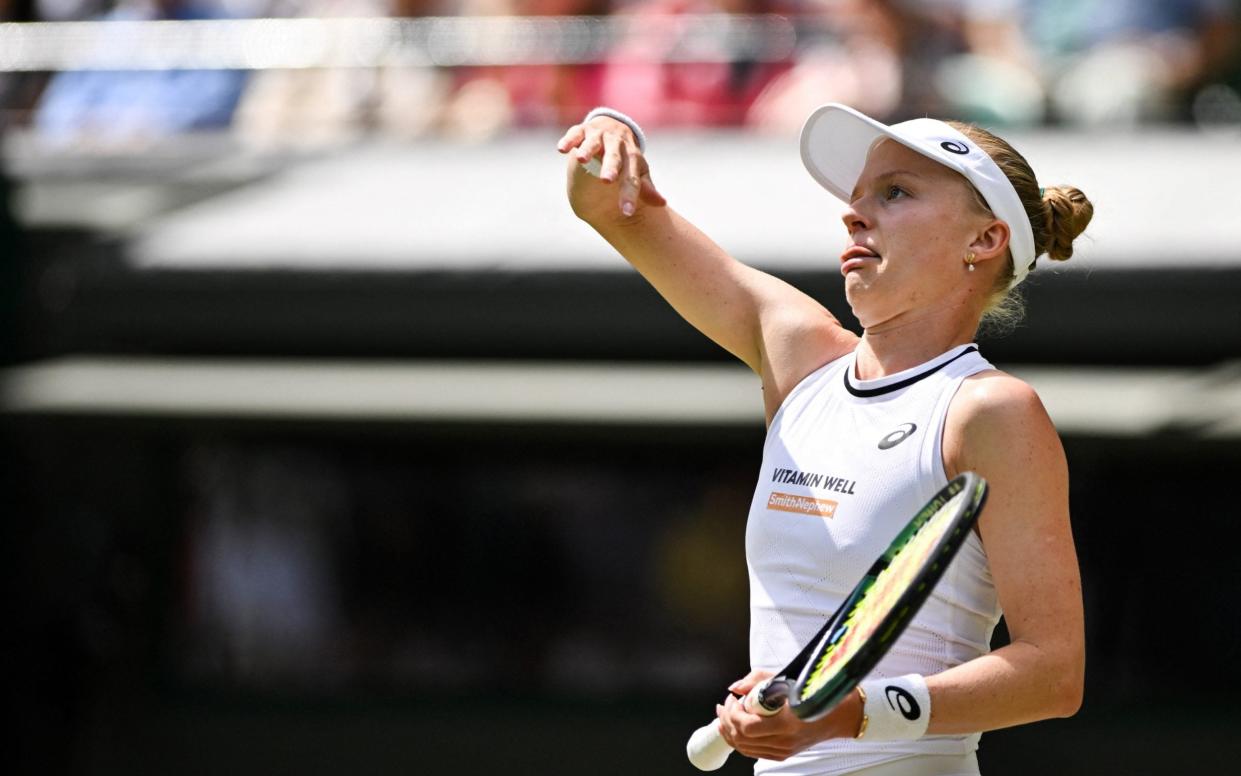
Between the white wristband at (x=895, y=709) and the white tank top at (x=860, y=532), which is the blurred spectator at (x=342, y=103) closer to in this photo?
the white tank top at (x=860, y=532)

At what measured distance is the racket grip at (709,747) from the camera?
86.7 inches

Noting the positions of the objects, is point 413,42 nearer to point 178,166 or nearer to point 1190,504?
point 178,166

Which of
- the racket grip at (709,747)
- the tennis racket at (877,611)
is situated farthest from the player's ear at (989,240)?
the racket grip at (709,747)

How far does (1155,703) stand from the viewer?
5.80 metres

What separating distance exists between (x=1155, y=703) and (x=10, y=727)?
449 cm

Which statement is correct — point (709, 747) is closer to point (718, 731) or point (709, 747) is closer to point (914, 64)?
point (718, 731)

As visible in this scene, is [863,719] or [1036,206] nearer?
[863,719]

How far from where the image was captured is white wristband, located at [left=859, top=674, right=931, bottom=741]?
6.75ft

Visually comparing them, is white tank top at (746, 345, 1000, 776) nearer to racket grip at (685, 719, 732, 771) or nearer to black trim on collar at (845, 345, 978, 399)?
black trim on collar at (845, 345, 978, 399)

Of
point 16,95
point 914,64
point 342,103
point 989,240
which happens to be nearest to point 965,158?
point 989,240

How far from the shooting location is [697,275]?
272cm

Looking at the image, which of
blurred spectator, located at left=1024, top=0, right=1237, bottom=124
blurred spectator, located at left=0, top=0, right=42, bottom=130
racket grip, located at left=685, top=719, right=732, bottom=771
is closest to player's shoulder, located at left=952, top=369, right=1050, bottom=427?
racket grip, located at left=685, top=719, right=732, bottom=771

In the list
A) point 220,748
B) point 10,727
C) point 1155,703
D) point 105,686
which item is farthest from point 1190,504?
point 10,727

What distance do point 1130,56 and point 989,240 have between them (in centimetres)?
388
